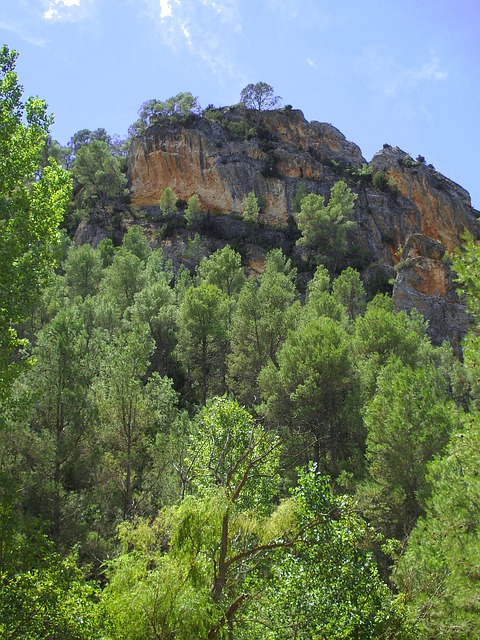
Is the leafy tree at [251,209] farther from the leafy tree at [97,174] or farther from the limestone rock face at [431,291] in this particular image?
the limestone rock face at [431,291]

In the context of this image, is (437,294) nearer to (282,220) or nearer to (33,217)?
(282,220)

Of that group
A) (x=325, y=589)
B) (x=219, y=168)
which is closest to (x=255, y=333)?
(x=325, y=589)

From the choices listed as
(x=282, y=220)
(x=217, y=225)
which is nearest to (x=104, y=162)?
(x=217, y=225)

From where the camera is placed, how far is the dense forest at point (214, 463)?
650 centimetres

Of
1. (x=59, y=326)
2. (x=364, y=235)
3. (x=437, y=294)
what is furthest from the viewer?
(x=364, y=235)

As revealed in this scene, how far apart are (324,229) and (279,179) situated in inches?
584

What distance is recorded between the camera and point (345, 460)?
60.1ft

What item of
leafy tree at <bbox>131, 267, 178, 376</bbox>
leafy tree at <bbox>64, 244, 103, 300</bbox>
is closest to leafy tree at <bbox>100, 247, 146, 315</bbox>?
leafy tree at <bbox>64, 244, 103, 300</bbox>

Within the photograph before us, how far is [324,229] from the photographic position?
53.5 metres

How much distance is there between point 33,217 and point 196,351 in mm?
17328

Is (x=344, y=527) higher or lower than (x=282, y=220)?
lower

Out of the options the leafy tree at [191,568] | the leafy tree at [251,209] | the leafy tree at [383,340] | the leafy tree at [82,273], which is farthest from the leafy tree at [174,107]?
the leafy tree at [191,568]

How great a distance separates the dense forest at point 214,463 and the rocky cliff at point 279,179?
32381 millimetres

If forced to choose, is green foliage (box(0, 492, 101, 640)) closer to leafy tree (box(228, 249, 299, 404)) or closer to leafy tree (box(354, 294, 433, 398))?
leafy tree (box(354, 294, 433, 398))
